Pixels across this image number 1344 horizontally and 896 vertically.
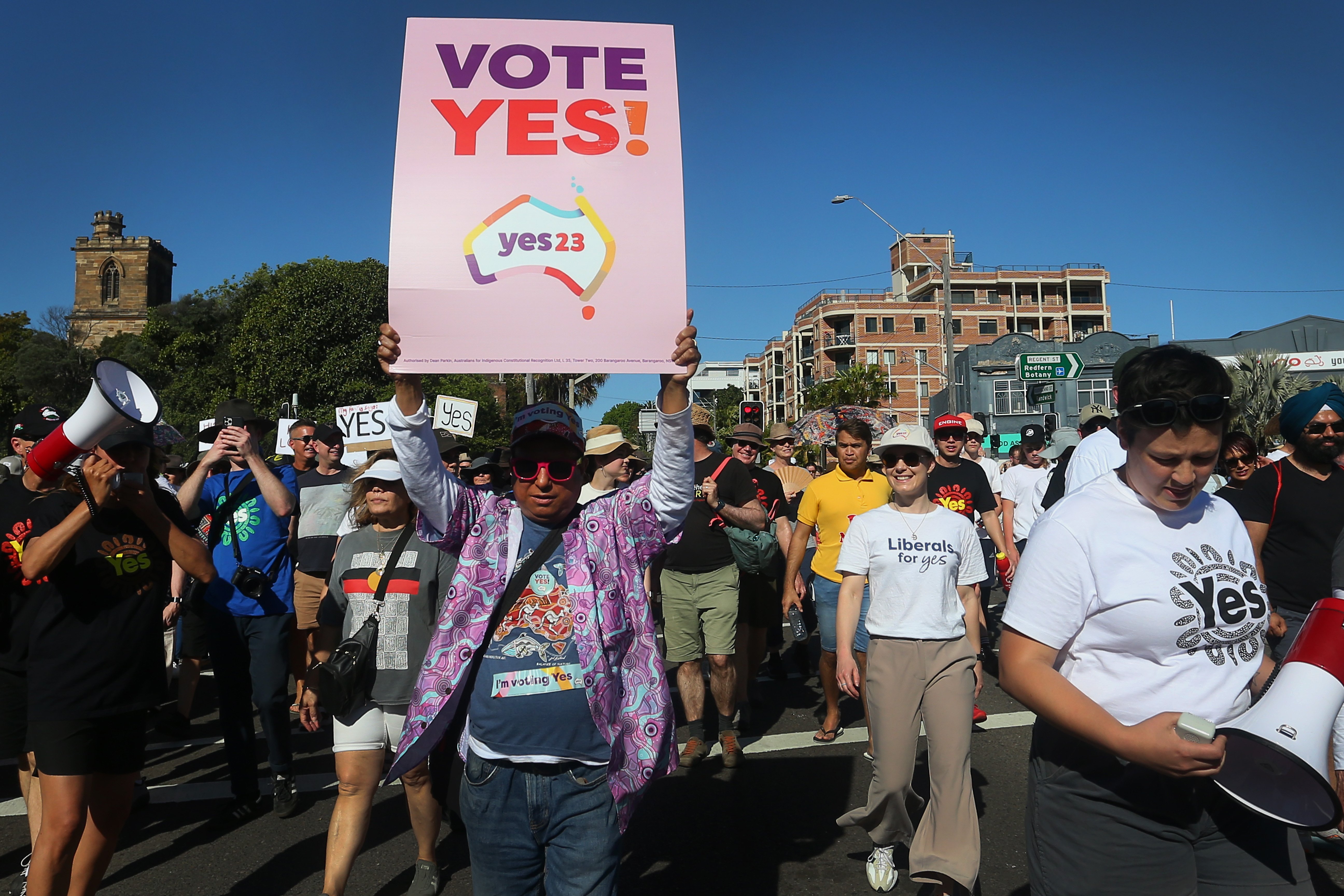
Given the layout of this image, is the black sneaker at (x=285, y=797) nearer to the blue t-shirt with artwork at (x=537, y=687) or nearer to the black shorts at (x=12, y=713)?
the black shorts at (x=12, y=713)

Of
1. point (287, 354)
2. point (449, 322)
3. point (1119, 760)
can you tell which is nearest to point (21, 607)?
point (449, 322)

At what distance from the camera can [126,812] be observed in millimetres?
3473

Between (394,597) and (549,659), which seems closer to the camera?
(549,659)

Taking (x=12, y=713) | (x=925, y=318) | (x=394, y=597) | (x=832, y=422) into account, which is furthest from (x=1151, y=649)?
(x=925, y=318)

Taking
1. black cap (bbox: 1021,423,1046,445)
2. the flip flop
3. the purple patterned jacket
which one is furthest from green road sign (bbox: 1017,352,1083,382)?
the purple patterned jacket

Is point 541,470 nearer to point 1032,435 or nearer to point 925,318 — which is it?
point 1032,435

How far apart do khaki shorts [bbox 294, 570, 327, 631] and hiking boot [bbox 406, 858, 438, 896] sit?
8.71 feet

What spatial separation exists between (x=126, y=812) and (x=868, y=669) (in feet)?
10.6

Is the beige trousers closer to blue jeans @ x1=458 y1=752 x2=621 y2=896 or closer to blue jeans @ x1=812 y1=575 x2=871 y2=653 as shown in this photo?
blue jeans @ x1=812 y1=575 x2=871 y2=653

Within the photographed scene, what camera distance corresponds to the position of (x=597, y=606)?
2629 millimetres

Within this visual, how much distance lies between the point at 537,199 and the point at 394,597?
6.37ft

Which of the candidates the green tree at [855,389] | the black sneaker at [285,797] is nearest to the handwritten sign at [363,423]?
the black sneaker at [285,797]

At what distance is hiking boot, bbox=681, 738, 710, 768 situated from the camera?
5.85 m

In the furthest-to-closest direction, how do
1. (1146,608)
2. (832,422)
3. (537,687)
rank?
(832,422) → (537,687) → (1146,608)
